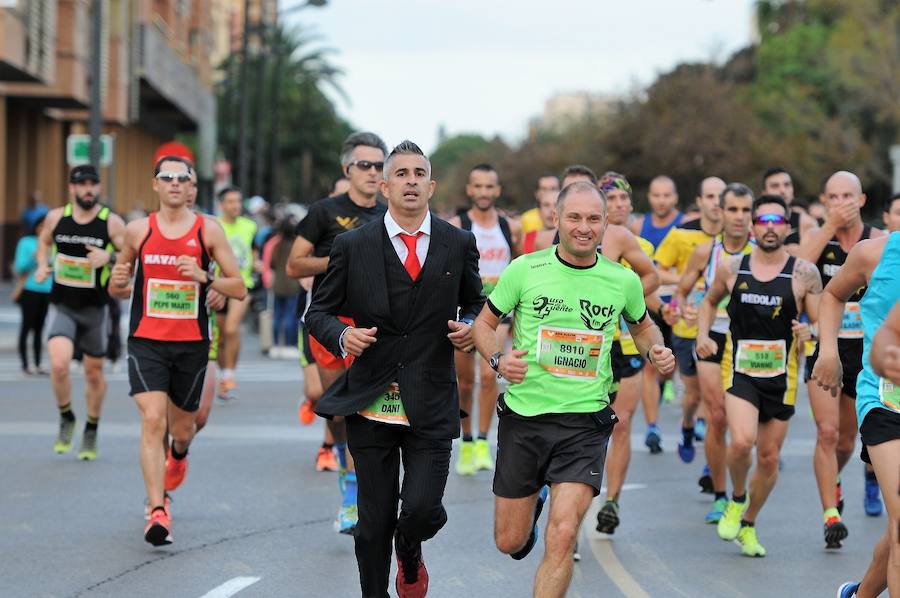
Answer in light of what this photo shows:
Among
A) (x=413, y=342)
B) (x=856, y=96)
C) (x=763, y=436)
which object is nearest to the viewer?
(x=413, y=342)

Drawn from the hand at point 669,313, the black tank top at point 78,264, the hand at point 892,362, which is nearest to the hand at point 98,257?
the black tank top at point 78,264

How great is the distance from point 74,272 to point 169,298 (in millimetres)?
3365

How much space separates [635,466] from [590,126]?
72.0 metres

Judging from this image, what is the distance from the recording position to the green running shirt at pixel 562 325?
6945 mm

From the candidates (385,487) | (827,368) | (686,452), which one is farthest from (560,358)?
(686,452)

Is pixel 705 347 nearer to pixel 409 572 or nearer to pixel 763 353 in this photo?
pixel 763 353

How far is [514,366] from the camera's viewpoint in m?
6.74

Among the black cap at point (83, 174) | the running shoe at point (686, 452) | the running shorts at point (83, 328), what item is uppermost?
the black cap at point (83, 174)

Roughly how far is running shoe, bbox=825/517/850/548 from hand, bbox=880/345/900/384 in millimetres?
4164

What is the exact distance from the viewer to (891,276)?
6441 mm

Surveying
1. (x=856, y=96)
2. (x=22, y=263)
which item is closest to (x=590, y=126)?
(x=856, y=96)

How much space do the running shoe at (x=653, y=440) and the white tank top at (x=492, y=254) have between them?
2400 millimetres

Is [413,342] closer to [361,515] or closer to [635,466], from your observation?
[361,515]

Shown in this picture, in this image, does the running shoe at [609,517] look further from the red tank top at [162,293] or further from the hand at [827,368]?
the hand at [827,368]
